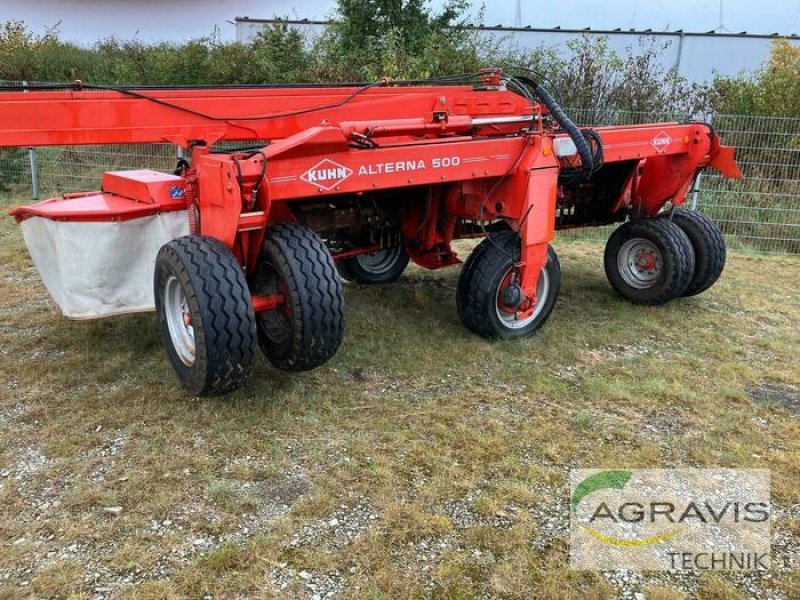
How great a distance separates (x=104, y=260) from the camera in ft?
13.5

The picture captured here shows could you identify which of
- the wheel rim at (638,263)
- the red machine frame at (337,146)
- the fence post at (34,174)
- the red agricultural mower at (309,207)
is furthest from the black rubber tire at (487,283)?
the fence post at (34,174)

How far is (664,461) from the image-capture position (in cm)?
331

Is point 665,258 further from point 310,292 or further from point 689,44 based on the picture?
point 689,44

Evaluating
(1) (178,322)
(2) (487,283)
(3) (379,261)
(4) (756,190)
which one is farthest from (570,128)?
(4) (756,190)

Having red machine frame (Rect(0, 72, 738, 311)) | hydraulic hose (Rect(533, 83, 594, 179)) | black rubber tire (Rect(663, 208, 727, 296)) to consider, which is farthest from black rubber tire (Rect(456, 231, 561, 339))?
black rubber tire (Rect(663, 208, 727, 296))

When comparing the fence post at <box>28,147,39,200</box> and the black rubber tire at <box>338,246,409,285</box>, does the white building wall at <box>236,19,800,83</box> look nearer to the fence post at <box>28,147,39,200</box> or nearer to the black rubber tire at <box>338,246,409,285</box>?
the fence post at <box>28,147,39,200</box>

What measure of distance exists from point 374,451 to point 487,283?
161 cm

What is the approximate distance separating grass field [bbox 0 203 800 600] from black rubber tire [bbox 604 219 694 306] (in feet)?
1.07

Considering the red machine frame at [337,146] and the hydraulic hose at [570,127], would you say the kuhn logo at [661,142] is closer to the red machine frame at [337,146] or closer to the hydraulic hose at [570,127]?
the red machine frame at [337,146]

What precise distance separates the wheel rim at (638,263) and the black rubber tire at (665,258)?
1.6 inches

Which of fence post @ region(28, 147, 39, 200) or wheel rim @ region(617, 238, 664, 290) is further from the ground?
fence post @ region(28, 147, 39, 200)

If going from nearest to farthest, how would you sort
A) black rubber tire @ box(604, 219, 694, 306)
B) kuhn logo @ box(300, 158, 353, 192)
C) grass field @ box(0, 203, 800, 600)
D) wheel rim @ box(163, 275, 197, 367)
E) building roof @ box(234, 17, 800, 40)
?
grass field @ box(0, 203, 800, 600) → kuhn logo @ box(300, 158, 353, 192) → wheel rim @ box(163, 275, 197, 367) → black rubber tire @ box(604, 219, 694, 306) → building roof @ box(234, 17, 800, 40)

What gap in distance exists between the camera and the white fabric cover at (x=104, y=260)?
4059 millimetres

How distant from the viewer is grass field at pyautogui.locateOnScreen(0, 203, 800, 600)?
2516 millimetres
